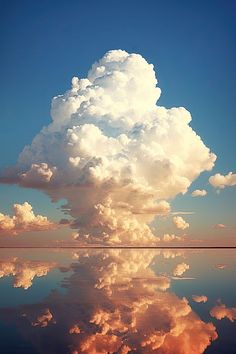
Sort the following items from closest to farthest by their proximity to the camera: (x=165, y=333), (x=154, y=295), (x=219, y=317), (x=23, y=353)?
Answer: (x=23, y=353)
(x=165, y=333)
(x=219, y=317)
(x=154, y=295)

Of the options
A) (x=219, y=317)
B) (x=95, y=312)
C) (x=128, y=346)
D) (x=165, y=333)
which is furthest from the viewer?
(x=95, y=312)

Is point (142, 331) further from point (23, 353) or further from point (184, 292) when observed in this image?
point (184, 292)

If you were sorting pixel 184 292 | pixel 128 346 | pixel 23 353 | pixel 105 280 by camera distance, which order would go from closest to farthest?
pixel 23 353 < pixel 128 346 < pixel 184 292 < pixel 105 280

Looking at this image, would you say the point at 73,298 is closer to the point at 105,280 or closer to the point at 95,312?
the point at 95,312

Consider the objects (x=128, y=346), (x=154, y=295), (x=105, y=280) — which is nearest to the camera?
(x=128, y=346)

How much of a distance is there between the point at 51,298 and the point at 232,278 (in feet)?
91.3

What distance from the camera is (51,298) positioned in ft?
111

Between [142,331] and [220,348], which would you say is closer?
[220,348]

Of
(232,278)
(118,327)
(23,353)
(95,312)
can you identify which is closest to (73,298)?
(95,312)

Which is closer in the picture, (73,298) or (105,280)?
(73,298)

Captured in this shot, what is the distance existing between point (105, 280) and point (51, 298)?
643 inches

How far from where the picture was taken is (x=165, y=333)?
22.5 m

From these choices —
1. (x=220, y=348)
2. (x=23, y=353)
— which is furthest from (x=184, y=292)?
(x=23, y=353)

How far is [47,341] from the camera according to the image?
65.8 ft
